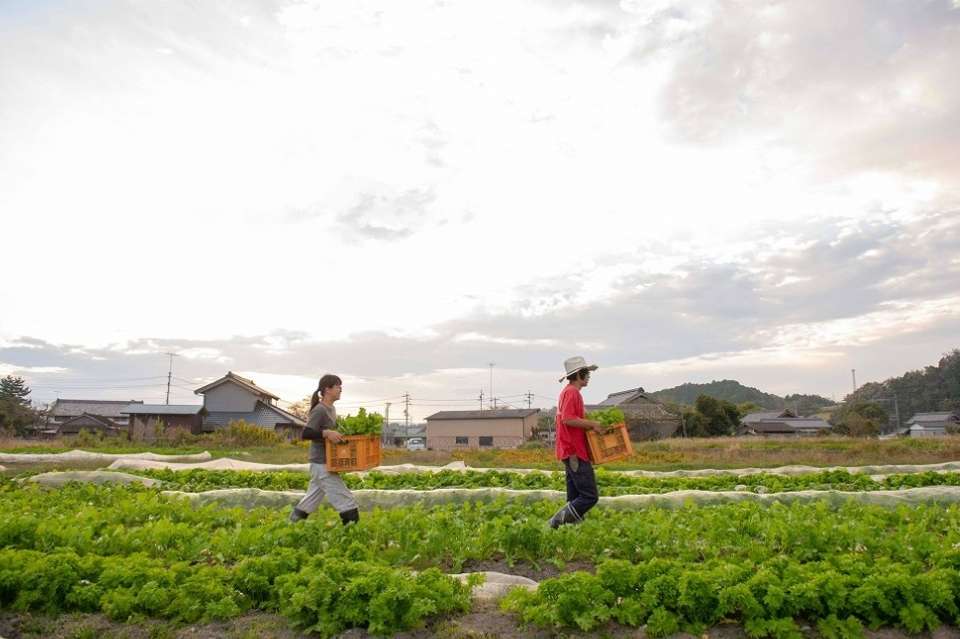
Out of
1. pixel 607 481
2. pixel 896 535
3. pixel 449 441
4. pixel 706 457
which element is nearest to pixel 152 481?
pixel 607 481

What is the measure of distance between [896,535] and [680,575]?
2.61 meters

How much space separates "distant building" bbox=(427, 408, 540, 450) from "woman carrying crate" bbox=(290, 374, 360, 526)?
46891 mm

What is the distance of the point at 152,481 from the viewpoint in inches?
548

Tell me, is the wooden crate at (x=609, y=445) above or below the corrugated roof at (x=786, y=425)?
below

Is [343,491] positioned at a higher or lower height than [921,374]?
lower

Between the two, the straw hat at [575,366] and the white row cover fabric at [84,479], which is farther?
the white row cover fabric at [84,479]

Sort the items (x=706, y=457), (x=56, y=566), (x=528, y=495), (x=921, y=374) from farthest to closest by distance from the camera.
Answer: (x=921, y=374) → (x=706, y=457) → (x=528, y=495) → (x=56, y=566)

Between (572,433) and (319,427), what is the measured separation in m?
2.69

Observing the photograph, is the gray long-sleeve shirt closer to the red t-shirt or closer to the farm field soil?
the red t-shirt

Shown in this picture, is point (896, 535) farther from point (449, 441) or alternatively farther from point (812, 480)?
point (449, 441)

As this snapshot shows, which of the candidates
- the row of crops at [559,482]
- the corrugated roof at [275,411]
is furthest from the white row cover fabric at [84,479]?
the corrugated roof at [275,411]

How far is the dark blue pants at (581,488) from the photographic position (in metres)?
6.82

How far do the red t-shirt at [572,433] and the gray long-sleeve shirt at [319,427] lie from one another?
8.13 ft

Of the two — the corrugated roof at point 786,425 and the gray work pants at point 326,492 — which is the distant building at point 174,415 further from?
the corrugated roof at point 786,425
